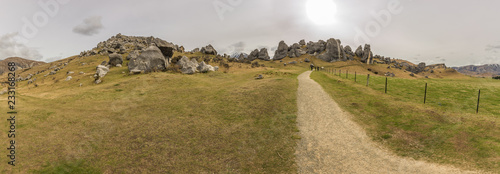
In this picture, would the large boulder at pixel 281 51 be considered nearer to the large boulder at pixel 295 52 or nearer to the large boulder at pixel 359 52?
the large boulder at pixel 295 52

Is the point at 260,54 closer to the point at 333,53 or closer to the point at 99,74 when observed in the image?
the point at 333,53

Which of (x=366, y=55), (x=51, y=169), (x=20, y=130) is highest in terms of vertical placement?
(x=366, y=55)

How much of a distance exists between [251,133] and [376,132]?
995 cm

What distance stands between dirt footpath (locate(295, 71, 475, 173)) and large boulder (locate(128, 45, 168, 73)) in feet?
127

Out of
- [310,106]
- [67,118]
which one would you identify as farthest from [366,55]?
[67,118]

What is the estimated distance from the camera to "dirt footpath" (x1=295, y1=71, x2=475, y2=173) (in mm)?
10969

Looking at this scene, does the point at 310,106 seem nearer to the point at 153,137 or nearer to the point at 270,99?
the point at 270,99

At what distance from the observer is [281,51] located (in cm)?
15400

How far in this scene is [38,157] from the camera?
12.2 meters

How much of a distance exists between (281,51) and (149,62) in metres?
120

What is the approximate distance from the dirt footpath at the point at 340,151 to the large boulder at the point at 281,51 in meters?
134

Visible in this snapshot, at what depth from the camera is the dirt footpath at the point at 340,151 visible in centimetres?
1097

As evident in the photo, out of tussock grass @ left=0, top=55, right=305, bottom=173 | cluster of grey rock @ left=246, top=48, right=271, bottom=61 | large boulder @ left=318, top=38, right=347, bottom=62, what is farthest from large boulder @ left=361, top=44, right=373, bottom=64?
tussock grass @ left=0, top=55, right=305, bottom=173

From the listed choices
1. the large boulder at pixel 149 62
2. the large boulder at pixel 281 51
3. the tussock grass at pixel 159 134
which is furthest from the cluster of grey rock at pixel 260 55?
the tussock grass at pixel 159 134
